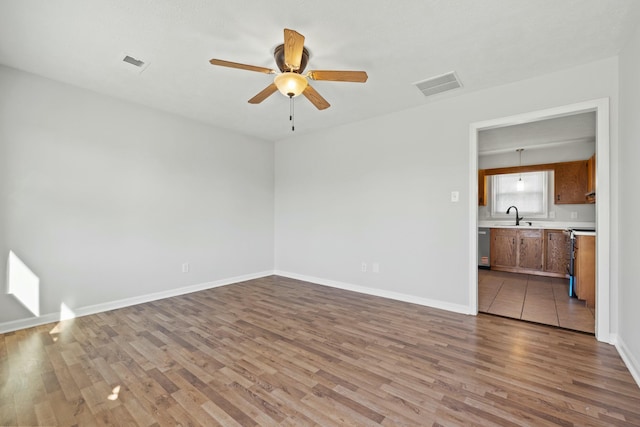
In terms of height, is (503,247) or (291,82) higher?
(291,82)

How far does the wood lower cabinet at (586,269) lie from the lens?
353cm

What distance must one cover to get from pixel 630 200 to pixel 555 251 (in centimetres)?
374

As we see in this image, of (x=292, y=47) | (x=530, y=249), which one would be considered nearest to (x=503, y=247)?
(x=530, y=249)

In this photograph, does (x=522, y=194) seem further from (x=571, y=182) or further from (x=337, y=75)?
(x=337, y=75)

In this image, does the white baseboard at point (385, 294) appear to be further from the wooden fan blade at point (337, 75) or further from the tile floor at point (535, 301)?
the wooden fan blade at point (337, 75)

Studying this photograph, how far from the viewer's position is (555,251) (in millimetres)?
5285

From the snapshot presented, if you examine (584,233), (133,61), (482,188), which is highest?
(133,61)

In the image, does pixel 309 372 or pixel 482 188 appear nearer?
pixel 309 372

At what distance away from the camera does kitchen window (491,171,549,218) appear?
6035 millimetres

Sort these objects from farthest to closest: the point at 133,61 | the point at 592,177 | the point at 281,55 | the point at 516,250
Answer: the point at 516,250 < the point at 592,177 < the point at 133,61 < the point at 281,55

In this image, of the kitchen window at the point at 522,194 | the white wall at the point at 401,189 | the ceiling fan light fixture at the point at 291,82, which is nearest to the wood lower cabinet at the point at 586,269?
the white wall at the point at 401,189

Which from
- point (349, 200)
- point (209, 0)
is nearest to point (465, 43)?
point (209, 0)

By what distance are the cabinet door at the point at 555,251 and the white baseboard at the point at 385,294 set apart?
3.23 m

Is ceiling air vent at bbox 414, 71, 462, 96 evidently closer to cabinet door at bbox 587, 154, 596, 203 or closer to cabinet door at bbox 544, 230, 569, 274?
cabinet door at bbox 587, 154, 596, 203
